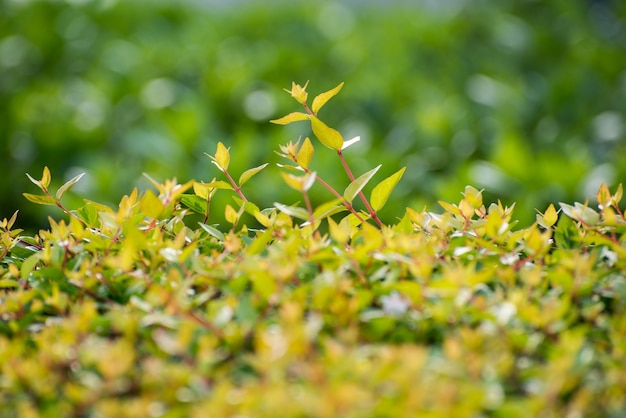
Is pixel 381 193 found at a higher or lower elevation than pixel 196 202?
higher

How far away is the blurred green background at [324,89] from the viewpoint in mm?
4551

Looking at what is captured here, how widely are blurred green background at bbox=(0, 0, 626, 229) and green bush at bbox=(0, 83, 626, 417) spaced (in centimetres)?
227

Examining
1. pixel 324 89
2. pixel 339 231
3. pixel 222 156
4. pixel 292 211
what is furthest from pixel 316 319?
pixel 324 89

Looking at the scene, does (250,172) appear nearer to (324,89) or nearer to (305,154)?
(305,154)

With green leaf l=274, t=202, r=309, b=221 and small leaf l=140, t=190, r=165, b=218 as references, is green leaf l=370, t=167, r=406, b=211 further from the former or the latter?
small leaf l=140, t=190, r=165, b=218

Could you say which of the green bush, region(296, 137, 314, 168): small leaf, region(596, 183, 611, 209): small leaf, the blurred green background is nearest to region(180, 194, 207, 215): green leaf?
the green bush

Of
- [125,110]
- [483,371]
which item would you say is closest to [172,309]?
[483,371]

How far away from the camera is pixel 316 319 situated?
1.46m

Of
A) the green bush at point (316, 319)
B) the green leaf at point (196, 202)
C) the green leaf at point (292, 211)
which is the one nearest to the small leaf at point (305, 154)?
the green bush at point (316, 319)

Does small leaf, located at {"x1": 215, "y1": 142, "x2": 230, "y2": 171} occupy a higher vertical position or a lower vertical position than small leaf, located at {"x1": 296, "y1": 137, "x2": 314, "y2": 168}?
lower

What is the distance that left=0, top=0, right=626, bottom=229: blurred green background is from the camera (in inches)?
179

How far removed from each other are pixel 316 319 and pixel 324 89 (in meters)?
4.87

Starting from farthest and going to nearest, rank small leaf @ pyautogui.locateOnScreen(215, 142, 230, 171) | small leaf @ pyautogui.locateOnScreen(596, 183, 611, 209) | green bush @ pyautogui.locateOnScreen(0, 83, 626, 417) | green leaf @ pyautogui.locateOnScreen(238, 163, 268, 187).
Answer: small leaf @ pyautogui.locateOnScreen(215, 142, 230, 171) → green leaf @ pyautogui.locateOnScreen(238, 163, 268, 187) → small leaf @ pyautogui.locateOnScreen(596, 183, 611, 209) → green bush @ pyautogui.locateOnScreen(0, 83, 626, 417)

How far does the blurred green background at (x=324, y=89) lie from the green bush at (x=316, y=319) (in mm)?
2274
